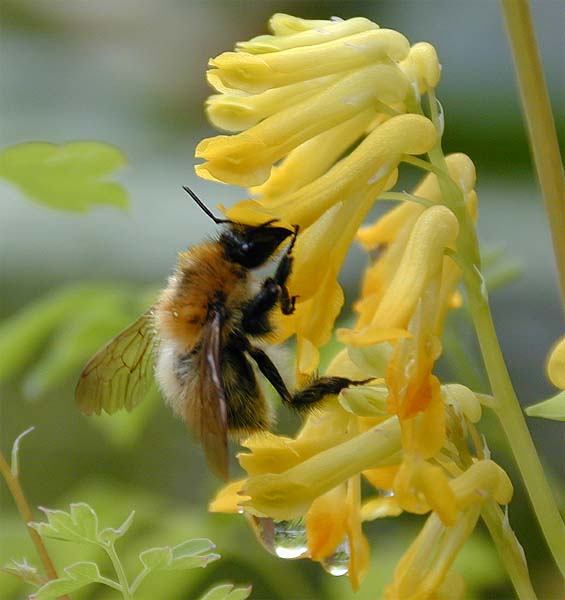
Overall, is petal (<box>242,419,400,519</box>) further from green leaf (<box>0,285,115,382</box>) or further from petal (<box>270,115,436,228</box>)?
green leaf (<box>0,285,115,382</box>)

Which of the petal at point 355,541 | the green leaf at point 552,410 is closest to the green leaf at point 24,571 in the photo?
the petal at point 355,541

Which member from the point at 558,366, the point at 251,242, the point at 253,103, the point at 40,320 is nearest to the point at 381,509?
the point at 558,366

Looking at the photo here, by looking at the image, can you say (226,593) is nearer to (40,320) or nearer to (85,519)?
(85,519)

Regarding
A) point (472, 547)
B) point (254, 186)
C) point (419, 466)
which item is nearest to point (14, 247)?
point (472, 547)

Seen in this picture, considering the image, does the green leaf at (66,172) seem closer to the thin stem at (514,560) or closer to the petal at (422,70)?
the petal at (422,70)

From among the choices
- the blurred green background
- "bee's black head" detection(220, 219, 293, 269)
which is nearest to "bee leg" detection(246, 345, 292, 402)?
"bee's black head" detection(220, 219, 293, 269)
